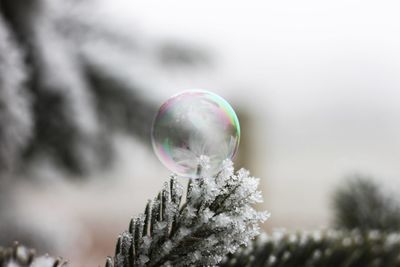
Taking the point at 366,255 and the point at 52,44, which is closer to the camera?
the point at 366,255

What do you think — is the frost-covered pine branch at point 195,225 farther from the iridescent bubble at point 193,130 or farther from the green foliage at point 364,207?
the green foliage at point 364,207

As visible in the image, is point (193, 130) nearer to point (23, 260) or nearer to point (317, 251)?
point (317, 251)

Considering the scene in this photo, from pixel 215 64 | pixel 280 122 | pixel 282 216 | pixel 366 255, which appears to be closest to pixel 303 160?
pixel 280 122

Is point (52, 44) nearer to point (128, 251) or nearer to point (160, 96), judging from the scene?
point (160, 96)

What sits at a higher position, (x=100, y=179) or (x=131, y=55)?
(x=131, y=55)

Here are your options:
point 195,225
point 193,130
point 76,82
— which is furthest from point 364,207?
point 195,225

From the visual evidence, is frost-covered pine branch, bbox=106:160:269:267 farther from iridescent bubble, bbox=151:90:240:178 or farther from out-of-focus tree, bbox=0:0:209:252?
out-of-focus tree, bbox=0:0:209:252

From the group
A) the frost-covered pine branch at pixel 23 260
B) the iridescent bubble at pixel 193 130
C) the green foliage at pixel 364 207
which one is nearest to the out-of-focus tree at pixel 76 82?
the iridescent bubble at pixel 193 130
